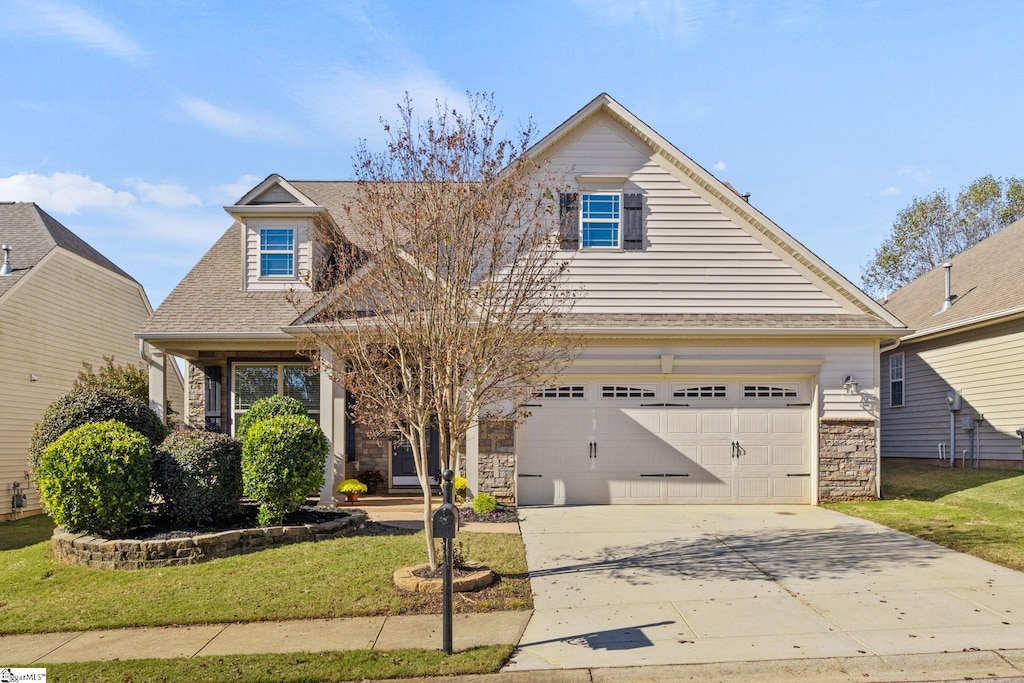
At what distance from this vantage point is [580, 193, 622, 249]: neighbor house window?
43.4ft

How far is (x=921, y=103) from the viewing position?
13617mm

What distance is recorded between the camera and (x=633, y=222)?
13.3 metres

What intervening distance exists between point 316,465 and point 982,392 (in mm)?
15006

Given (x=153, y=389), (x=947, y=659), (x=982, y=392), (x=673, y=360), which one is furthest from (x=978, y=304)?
(x=153, y=389)

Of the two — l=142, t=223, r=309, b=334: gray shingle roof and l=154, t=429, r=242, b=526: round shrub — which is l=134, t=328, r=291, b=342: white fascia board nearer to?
l=142, t=223, r=309, b=334: gray shingle roof

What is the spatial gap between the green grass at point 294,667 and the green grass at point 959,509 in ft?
21.2

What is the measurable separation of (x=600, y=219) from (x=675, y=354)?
2775 millimetres

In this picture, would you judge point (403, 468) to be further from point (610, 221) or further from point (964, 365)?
point (964, 365)

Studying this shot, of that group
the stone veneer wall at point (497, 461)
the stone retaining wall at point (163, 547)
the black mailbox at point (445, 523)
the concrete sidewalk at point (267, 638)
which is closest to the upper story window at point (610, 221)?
the stone veneer wall at point (497, 461)

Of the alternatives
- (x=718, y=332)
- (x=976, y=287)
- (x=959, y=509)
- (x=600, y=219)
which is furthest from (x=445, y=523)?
(x=976, y=287)

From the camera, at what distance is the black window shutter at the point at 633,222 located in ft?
43.3

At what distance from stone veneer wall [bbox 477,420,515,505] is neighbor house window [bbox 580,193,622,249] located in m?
3.69

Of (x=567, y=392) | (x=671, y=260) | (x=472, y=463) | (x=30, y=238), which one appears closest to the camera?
(x=472, y=463)

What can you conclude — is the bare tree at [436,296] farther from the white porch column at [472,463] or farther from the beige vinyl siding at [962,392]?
the beige vinyl siding at [962,392]
